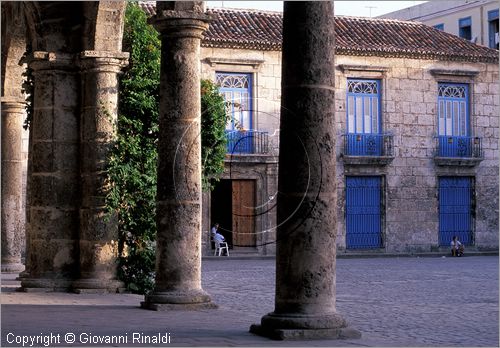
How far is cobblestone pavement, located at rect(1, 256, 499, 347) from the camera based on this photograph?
7922 millimetres

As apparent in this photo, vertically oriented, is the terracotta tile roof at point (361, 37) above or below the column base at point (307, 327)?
above

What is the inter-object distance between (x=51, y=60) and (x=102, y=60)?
2.27 feet

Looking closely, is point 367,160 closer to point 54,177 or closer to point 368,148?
point 368,148

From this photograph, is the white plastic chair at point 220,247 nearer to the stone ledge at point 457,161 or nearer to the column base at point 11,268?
the stone ledge at point 457,161

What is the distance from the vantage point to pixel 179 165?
10.4m

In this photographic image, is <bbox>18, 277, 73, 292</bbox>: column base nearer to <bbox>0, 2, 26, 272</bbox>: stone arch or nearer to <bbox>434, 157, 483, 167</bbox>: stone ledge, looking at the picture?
<bbox>0, 2, 26, 272</bbox>: stone arch

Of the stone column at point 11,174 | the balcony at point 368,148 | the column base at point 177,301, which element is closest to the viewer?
the column base at point 177,301

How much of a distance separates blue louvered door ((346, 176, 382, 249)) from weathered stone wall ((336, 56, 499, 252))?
23cm

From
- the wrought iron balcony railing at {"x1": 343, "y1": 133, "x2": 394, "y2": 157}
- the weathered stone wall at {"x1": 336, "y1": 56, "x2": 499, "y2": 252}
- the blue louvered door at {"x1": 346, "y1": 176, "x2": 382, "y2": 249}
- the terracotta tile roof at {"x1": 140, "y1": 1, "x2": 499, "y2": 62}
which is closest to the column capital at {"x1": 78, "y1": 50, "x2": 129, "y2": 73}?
the terracotta tile roof at {"x1": 140, "y1": 1, "x2": 499, "y2": 62}

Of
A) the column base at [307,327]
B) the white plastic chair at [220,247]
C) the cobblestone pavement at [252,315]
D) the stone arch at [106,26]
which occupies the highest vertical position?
the stone arch at [106,26]

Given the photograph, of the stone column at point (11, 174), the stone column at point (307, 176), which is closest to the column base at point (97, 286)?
the stone column at point (307, 176)

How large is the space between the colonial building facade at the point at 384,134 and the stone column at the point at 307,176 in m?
21.9

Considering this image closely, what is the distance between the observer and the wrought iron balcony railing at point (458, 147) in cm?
3369

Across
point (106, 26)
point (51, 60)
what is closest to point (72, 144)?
point (51, 60)
